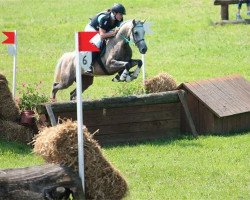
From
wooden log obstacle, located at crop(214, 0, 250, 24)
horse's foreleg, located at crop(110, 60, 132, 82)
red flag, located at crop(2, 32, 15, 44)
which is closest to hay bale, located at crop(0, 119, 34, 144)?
red flag, located at crop(2, 32, 15, 44)

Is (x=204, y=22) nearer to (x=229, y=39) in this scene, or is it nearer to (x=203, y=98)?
(x=229, y=39)

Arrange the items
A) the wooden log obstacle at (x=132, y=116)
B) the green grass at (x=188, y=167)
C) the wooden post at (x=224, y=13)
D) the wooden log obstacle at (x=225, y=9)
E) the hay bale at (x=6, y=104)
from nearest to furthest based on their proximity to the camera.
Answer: the green grass at (x=188, y=167) → the hay bale at (x=6, y=104) → the wooden log obstacle at (x=132, y=116) → the wooden log obstacle at (x=225, y=9) → the wooden post at (x=224, y=13)

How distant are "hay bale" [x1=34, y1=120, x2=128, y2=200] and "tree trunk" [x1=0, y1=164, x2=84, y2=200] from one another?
20 centimetres

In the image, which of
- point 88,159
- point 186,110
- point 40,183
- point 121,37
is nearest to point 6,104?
point 121,37

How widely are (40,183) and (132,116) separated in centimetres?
549

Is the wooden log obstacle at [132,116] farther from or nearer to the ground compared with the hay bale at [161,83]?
nearer to the ground

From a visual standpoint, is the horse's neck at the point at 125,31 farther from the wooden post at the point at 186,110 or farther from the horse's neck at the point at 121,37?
the wooden post at the point at 186,110

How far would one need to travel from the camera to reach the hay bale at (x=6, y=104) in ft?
40.1

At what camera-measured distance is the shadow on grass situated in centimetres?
1189

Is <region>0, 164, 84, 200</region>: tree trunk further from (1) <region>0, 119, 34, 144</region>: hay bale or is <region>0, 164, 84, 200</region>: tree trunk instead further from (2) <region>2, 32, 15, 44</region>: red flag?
(2) <region>2, 32, 15, 44</region>: red flag

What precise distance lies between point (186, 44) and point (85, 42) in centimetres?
1608

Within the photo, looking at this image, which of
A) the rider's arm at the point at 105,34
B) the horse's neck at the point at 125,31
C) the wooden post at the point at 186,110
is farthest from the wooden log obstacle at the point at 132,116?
the rider's arm at the point at 105,34

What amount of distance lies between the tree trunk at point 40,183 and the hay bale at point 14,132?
4.84 metres

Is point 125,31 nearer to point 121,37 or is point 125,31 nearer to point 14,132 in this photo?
point 121,37
